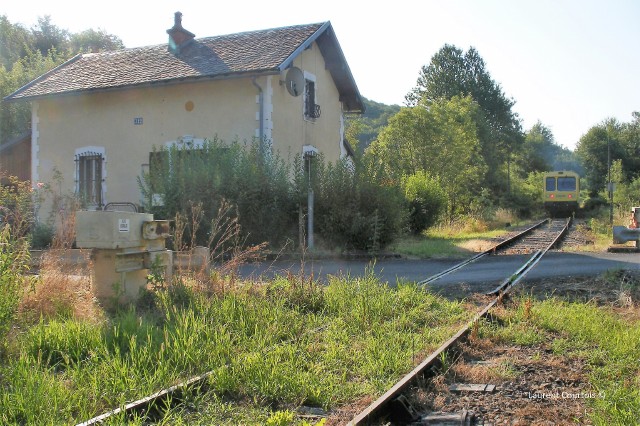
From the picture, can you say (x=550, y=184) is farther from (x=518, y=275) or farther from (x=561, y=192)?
(x=518, y=275)

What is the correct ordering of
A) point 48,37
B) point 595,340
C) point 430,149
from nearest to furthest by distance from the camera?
1. point 595,340
2. point 430,149
3. point 48,37

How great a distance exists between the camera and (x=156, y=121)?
1827cm

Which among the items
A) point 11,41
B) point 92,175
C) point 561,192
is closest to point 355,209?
point 92,175

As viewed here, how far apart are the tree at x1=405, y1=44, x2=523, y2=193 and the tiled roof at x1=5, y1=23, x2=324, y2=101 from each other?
1603 inches

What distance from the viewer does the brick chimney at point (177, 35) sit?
19.8 m

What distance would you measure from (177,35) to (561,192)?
98.4 feet

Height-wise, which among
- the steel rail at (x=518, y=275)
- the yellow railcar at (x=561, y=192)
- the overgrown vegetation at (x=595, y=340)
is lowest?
the overgrown vegetation at (x=595, y=340)

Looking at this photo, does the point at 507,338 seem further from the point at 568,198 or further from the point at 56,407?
the point at 568,198

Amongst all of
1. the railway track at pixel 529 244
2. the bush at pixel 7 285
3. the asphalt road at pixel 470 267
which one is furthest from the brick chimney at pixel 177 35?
the bush at pixel 7 285

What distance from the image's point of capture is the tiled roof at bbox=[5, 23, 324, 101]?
669 inches

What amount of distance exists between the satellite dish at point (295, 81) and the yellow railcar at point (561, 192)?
2792cm

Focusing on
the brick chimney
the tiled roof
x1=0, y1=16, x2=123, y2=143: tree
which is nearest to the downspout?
the tiled roof

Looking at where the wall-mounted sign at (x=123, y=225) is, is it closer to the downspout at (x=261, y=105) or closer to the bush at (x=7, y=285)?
the bush at (x=7, y=285)

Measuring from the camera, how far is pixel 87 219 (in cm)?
676
